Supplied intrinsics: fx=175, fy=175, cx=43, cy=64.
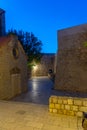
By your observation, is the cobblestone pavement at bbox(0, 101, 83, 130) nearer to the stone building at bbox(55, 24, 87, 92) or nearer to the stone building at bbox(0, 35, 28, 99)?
the stone building at bbox(0, 35, 28, 99)

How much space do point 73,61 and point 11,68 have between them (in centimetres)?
740

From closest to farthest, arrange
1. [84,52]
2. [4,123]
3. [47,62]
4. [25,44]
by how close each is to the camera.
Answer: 1. [4,123]
2. [84,52]
3. [25,44]
4. [47,62]

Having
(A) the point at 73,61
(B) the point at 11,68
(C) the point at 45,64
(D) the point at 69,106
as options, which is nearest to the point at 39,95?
(B) the point at 11,68

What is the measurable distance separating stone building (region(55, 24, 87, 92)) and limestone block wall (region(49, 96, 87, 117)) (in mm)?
12302

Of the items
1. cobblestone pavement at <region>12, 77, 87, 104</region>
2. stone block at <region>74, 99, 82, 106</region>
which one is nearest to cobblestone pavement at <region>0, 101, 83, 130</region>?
stone block at <region>74, 99, 82, 106</region>

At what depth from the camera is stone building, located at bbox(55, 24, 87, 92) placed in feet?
59.3

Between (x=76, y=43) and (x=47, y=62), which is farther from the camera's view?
(x=47, y=62)

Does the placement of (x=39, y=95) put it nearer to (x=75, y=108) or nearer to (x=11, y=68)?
(x=11, y=68)

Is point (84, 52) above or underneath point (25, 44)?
underneath

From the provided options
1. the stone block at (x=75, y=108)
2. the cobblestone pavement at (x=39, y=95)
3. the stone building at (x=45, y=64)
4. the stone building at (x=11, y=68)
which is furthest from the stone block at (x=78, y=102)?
the stone building at (x=45, y=64)

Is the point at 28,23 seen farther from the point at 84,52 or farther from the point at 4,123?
the point at 4,123

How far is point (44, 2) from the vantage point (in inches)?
4560

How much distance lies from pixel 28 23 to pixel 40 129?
13327cm

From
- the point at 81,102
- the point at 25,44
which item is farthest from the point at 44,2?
the point at 81,102
